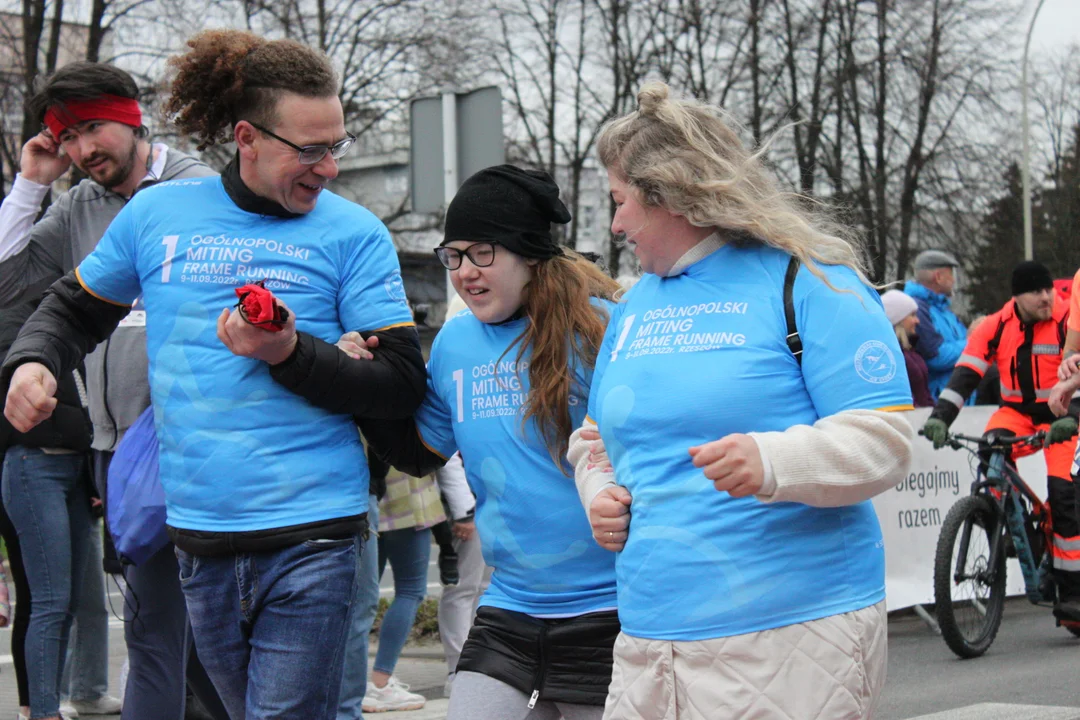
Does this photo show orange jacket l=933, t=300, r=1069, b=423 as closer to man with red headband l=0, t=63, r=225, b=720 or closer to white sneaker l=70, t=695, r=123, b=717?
white sneaker l=70, t=695, r=123, b=717

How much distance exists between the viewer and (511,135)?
27.6m

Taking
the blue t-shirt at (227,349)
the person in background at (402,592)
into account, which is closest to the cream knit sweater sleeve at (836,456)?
the blue t-shirt at (227,349)

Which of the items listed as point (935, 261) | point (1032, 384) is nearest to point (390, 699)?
point (1032, 384)

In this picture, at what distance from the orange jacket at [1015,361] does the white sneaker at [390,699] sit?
11.6 feet

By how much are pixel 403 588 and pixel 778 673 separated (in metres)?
4.18

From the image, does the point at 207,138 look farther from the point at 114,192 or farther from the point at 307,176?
the point at 114,192

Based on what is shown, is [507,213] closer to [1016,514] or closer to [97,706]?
[97,706]

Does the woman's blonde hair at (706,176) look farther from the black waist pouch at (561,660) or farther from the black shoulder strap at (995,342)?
the black shoulder strap at (995,342)

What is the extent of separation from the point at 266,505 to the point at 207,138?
0.94 m

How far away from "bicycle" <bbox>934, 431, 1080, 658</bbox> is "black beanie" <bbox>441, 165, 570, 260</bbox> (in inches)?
192

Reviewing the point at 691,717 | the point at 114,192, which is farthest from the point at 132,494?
Result: the point at 691,717

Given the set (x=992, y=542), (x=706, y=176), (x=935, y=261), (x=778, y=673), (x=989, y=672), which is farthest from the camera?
(x=935, y=261)

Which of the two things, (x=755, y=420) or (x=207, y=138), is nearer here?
(x=755, y=420)

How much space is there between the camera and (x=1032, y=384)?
8164mm
